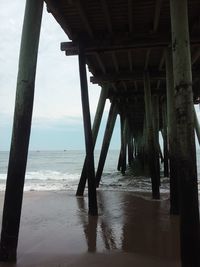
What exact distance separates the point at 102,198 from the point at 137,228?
4.25m

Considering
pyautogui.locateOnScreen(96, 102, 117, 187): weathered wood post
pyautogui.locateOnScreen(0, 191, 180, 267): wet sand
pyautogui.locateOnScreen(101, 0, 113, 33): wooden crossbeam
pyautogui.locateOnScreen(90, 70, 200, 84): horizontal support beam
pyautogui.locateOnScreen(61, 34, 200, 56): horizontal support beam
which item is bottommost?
pyautogui.locateOnScreen(0, 191, 180, 267): wet sand

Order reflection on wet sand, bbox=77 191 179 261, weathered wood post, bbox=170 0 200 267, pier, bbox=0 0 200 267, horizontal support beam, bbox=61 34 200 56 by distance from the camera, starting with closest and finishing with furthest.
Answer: weathered wood post, bbox=170 0 200 267, pier, bbox=0 0 200 267, reflection on wet sand, bbox=77 191 179 261, horizontal support beam, bbox=61 34 200 56

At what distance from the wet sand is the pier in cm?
50

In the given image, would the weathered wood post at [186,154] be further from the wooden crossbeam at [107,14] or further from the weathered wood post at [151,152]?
the weathered wood post at [151,152]

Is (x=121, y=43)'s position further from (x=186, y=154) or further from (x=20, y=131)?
(x=186, y=154)

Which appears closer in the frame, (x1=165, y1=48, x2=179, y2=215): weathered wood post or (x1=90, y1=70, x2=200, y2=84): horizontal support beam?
(x1=165, y1=48, x2=179, y2=215): weathered wood post

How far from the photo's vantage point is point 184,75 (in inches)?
160

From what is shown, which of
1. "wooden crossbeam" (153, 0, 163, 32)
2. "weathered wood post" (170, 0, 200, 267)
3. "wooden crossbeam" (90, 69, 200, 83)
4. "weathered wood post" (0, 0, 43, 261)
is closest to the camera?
"weathered wood post" (170, 0, 200, 267)

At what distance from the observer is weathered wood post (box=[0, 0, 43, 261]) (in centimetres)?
459

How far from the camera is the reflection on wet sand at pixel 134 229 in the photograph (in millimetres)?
5086

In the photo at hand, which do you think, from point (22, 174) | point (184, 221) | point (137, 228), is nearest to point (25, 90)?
point (22, 174)

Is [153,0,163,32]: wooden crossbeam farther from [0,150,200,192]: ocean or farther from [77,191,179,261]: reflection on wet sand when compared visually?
[0,150,200,192]: ocean

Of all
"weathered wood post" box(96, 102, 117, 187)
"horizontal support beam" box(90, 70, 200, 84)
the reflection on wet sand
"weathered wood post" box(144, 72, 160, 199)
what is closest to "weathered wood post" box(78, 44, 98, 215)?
the reflection on wet sand

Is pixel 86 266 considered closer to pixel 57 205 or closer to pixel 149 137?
pixel 57 205
